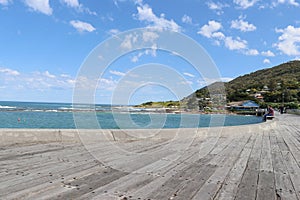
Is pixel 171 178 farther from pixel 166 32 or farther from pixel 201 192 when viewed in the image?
pixel 166 32

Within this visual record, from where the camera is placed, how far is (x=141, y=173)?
3348 millimetres

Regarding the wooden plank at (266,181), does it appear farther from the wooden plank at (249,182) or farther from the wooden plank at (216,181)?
the wooden plank at (216,181)

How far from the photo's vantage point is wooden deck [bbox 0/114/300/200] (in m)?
2.60

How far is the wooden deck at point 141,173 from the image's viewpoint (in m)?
2.60

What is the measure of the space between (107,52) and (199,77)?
7.56 feet

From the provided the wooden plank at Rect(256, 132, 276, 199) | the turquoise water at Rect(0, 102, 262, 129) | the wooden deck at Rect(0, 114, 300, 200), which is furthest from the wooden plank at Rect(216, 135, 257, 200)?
the turquoise water at Rect(0, 102, 262, 129)

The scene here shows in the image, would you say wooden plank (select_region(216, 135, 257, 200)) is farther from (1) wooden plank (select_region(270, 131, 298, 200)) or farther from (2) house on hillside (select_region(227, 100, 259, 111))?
(2) house on hillside (select_region(227, 100, 259, 111))

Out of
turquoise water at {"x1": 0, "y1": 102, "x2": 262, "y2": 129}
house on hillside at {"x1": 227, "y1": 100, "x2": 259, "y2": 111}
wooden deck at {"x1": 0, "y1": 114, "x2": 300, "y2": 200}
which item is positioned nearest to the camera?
wooden deck at {"x1": 0, "y1": 114, "x2": 300, "y2": 200}

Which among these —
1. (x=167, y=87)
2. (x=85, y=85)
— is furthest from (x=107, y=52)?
(x=167, y=87)

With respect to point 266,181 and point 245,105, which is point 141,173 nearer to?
point 266,181

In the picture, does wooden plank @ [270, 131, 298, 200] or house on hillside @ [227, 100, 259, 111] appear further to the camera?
house on hillside @ [227, 100, 259, 111]

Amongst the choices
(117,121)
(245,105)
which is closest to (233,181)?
(117,121)

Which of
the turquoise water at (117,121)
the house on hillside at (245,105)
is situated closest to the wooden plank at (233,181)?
the turquoise water at (117,121)

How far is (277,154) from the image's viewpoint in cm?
522
